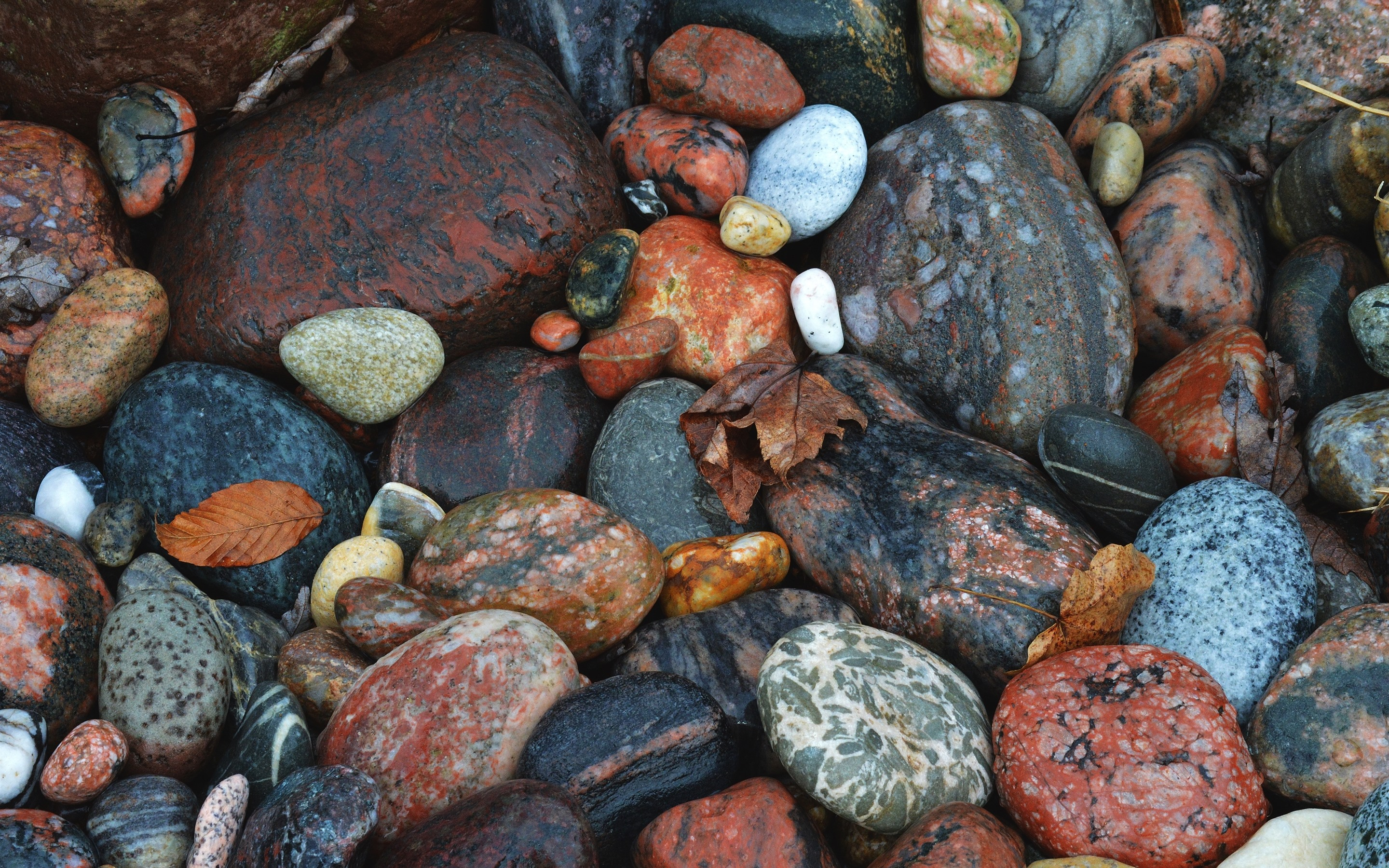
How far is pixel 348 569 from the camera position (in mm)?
3215

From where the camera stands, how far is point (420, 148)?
3787mm

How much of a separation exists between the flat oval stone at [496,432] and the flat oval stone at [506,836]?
154cm

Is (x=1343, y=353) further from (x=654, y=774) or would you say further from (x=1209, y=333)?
(x=654, y=774)

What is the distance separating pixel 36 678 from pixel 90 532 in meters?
0.70

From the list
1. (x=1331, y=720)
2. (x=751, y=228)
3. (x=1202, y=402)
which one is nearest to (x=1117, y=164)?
(x=1202, y=402)

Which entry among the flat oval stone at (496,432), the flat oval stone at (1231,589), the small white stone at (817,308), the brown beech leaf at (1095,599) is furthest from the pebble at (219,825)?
the flat oval stone at (1231,589)

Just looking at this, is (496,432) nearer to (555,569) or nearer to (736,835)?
(555,569)

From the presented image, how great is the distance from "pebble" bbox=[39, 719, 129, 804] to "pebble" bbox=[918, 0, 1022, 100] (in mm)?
4198

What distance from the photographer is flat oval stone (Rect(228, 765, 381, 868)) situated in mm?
2131

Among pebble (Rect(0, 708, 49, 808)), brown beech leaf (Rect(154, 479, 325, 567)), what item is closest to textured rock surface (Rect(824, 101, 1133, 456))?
brown beech leaf (Rect(154, 479, 325, 567))

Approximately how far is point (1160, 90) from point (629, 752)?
12.1 ft

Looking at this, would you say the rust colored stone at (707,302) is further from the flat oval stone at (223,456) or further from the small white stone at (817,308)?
the flat oval stone at (223,456)

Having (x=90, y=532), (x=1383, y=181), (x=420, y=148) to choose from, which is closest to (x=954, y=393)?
(x=1383, y=181)

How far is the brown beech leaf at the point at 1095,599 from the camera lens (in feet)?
9.05
